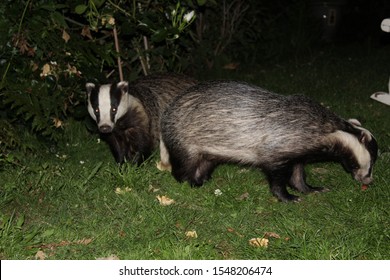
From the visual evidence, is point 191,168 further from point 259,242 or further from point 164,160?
point 259,242

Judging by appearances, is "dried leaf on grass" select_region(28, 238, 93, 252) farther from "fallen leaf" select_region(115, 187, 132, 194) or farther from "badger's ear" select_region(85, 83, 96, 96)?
"badger's ear" select_region(85, 83, 96, 96)

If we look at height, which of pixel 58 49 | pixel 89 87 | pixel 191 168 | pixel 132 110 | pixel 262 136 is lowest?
pixel 191 168

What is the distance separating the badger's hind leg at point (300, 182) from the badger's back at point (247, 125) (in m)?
0.33

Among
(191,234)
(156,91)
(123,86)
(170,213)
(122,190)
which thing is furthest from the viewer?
(156,91)

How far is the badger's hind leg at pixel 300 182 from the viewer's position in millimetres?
4414

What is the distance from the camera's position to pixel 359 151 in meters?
4.16

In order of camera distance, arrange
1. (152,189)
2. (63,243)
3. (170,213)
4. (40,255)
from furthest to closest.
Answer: (152,189) < (170,213) < (63,243) < (40,255)

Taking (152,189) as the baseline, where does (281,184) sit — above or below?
above

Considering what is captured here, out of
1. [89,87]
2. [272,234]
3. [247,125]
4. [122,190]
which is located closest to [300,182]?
[247,125]

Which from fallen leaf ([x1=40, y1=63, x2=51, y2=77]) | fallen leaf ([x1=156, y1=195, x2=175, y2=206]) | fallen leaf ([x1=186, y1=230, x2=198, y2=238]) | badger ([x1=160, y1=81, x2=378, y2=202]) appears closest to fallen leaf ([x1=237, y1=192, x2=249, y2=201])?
badger ([x1=160, y1=81, x2=378, y2=202])

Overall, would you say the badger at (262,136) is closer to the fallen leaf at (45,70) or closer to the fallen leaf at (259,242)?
the fallen leaf at (259,242)

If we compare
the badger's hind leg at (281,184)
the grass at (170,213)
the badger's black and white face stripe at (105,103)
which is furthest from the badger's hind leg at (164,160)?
the badger's hind leg at (281,184)

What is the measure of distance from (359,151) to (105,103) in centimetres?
193

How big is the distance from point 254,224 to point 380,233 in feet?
2.48
